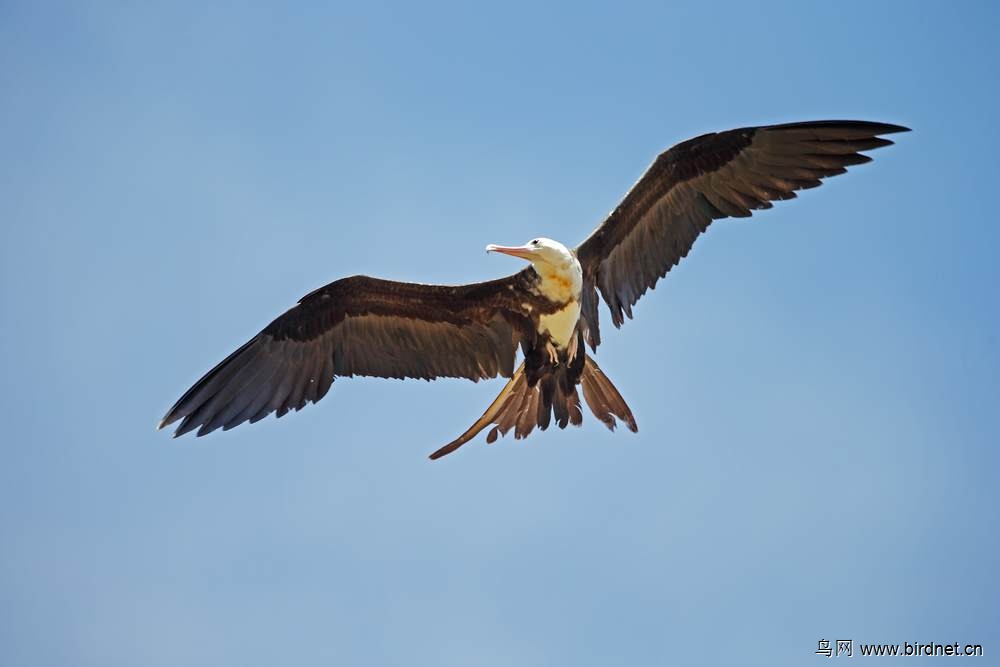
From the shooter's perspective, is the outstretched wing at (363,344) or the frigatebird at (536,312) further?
the outstretched wing at (363,344)

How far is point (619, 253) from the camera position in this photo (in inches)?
283

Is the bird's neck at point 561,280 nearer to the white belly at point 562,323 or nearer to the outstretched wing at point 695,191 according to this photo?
the white belly at point 562,323

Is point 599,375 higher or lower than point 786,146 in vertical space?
lower

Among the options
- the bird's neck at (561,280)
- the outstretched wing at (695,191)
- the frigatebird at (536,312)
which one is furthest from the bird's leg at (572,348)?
the bird's neck at (561,280)

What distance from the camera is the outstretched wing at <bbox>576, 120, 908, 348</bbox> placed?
22.4 feet

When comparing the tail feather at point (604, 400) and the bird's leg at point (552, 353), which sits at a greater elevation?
the bird's leg at point (552, 353)

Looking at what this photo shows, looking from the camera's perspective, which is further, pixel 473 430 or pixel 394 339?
pixel 394 339

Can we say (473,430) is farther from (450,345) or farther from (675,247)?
(675,247)

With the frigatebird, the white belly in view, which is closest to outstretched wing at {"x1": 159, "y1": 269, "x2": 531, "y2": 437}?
the frigatebird

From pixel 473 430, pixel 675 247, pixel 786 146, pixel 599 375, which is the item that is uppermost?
pixel 786 146

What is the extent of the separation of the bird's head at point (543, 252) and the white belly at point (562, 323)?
27 cm

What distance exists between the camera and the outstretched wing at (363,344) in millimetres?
7145

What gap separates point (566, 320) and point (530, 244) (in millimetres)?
529

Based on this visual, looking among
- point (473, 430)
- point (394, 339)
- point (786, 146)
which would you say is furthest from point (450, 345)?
point (786, 146)
